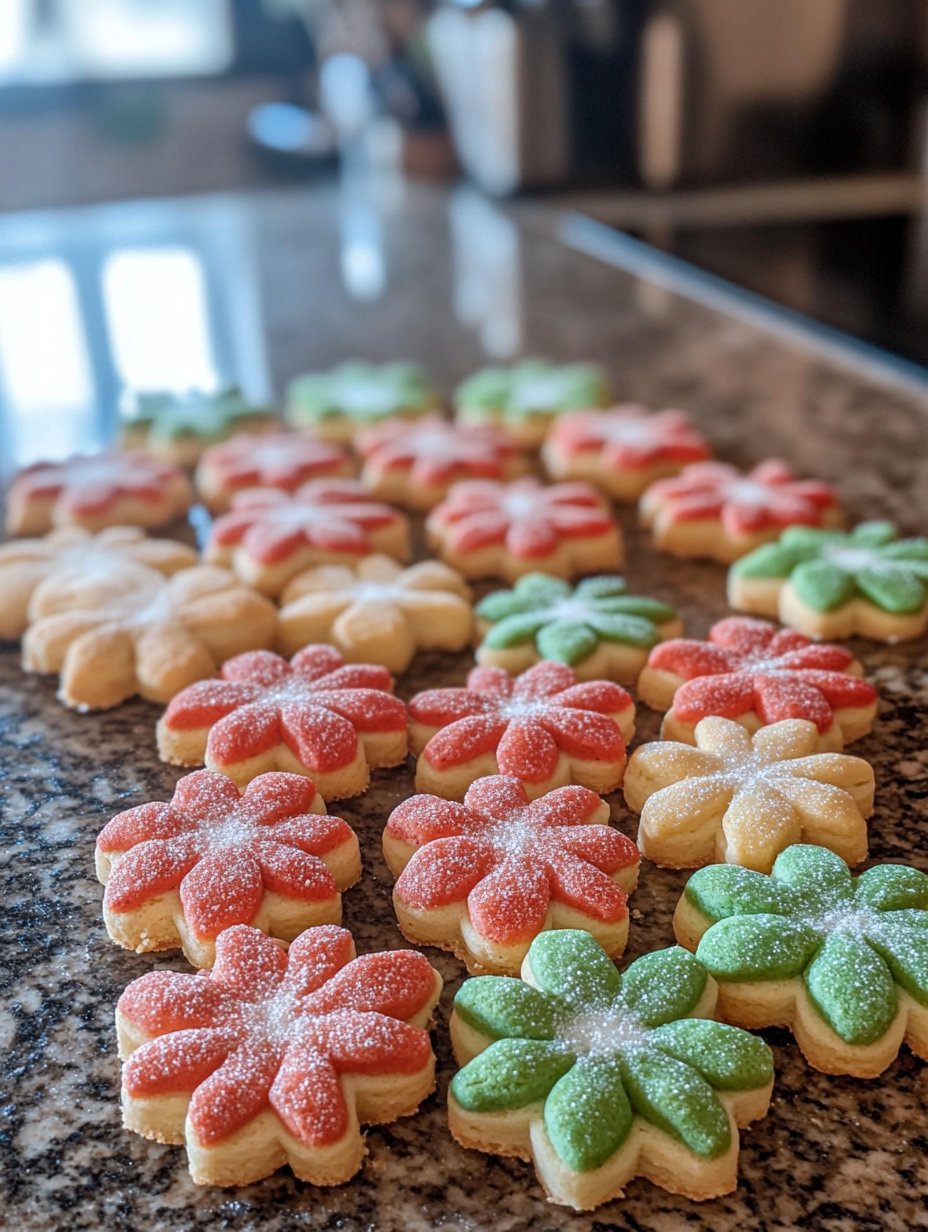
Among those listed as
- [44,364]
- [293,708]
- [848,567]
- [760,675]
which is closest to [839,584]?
[848,567]

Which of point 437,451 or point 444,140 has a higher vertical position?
point 444,140

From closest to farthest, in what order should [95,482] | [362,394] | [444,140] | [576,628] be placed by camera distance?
[576,628] → [95,482] → [362,394] → [444,140]

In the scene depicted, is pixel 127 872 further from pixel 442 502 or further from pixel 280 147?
pixel 280 147

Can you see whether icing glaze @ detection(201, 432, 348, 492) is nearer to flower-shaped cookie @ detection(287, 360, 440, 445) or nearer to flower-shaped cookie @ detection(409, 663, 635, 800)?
flower-shaped cookie @ detection(287, 360, 440, 445)

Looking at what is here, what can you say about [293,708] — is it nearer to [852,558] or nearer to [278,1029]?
[278,1029]

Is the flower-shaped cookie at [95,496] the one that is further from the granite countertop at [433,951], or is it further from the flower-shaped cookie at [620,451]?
the flower-shaped cookie at [620,451]

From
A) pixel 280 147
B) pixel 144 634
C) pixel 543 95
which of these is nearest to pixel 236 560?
pixel 144 634

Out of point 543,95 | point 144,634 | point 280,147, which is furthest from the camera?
point 280,147
